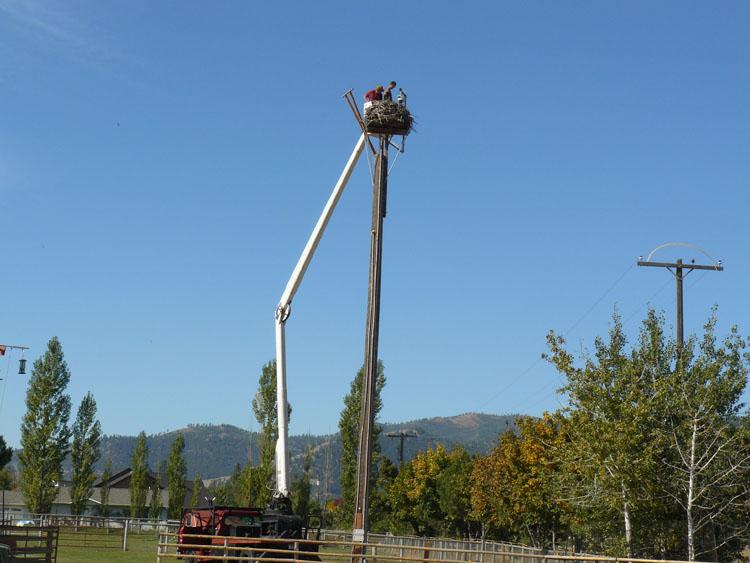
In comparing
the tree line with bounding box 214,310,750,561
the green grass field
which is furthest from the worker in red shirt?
the green grass field

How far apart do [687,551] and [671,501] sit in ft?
5.68

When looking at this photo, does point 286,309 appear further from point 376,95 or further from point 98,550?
point 98,550

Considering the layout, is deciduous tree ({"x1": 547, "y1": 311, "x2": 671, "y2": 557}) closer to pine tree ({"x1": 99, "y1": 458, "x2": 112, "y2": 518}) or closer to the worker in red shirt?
the worker in red shirt

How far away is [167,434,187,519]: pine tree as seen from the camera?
86.1m

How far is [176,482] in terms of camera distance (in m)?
90.1

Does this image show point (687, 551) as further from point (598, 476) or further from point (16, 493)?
point (16, 493)

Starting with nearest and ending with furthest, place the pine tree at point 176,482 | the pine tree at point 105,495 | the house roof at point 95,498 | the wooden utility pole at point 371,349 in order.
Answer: the wooden utility pole at point 371,349 → the pine tree at point 176,482 → the pine tree at point 105,495 → the house roof at point 95,498

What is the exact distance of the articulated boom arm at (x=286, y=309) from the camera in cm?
2561

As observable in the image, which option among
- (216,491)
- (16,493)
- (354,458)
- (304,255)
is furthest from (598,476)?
(16,493)

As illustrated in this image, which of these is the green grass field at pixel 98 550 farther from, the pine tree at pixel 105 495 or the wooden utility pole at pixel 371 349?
the pine tree at pixel 105 495

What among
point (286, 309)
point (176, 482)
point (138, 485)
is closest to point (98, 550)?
point (286, 309)

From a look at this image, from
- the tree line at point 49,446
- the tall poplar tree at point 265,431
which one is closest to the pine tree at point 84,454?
the tree line at point 49,446

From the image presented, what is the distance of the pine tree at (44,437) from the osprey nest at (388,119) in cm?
5169

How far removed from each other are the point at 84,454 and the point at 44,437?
9.37 metres
